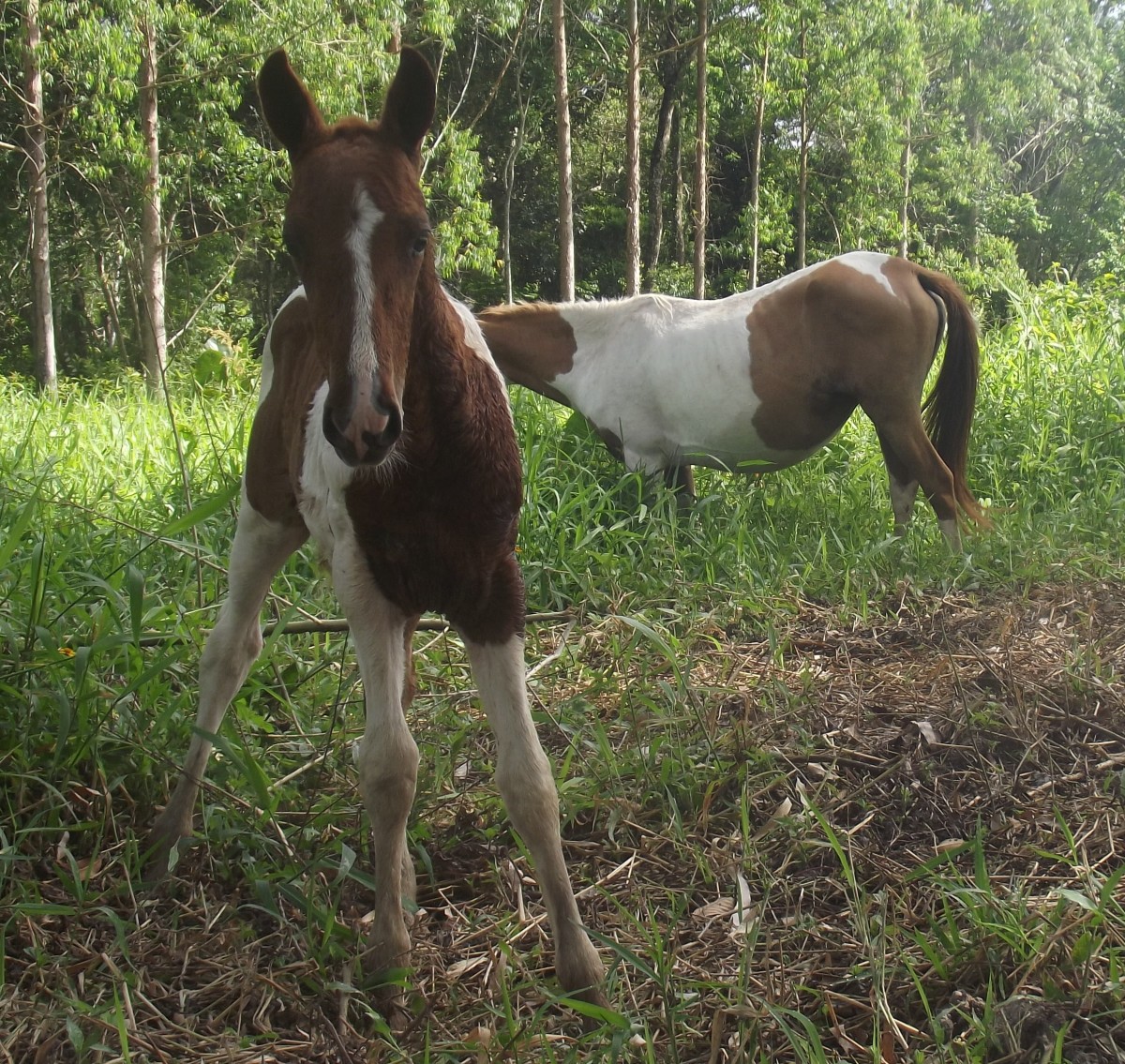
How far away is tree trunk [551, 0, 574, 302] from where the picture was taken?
40.3ft

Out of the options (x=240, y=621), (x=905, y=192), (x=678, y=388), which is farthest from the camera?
(x=905, y=192)

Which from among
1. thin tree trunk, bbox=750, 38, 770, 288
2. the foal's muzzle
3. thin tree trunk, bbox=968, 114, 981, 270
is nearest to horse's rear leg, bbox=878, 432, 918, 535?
the foal's muzzle

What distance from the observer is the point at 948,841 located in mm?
2328

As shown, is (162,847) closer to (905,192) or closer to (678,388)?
(678,388)

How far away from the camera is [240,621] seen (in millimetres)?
2668

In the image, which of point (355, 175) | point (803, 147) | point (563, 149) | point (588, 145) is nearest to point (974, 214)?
point (803, 147)

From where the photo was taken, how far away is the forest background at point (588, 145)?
12.4 metres

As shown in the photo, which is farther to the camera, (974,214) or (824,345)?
(974,214)

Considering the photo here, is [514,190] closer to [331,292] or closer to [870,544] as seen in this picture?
[870,544]

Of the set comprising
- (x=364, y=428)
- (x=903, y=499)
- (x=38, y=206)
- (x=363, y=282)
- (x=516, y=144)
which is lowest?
(x=903, y=499)

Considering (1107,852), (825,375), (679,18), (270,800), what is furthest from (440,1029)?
(679,18)

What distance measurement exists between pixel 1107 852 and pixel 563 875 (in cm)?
119

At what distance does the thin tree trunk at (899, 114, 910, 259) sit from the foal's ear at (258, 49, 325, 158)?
85.1 feet

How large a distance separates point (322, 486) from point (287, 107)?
0.75 meters
